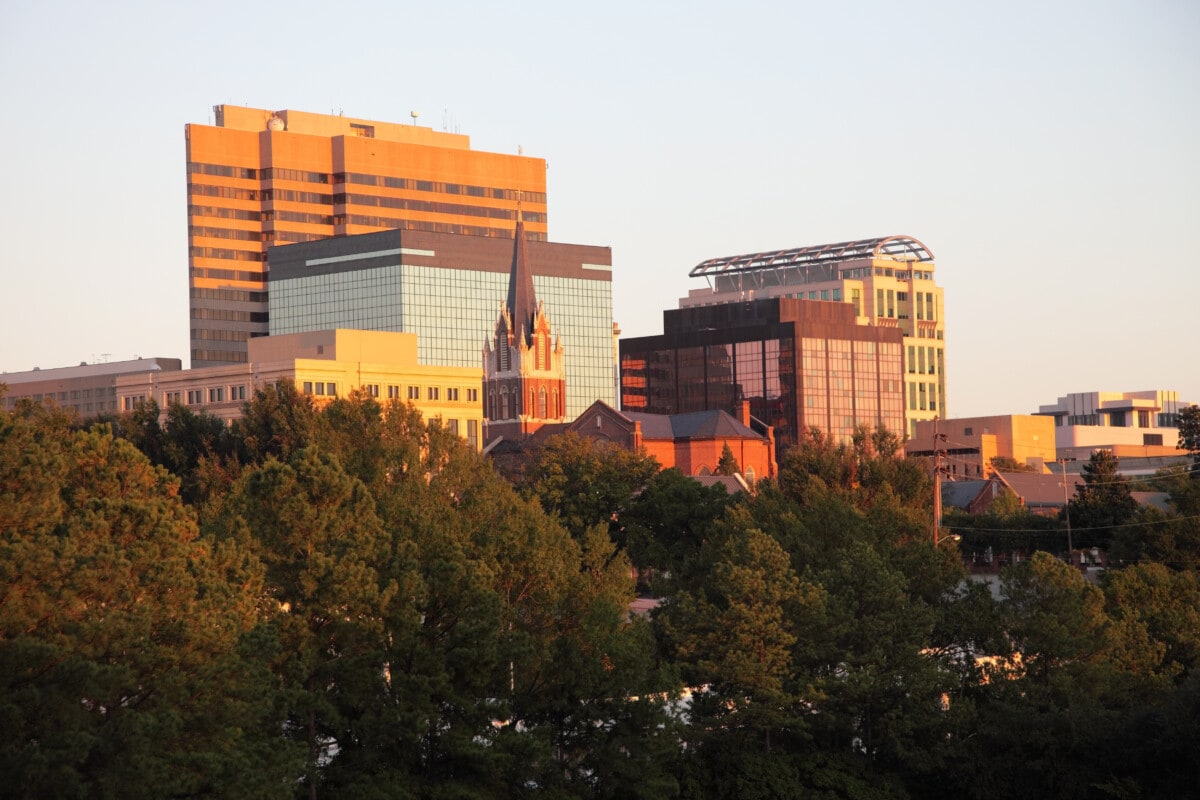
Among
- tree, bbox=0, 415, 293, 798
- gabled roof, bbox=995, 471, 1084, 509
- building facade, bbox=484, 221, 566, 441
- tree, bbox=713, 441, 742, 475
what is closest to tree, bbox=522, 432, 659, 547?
gabled roof, bbox=995, 471, 1084, 509

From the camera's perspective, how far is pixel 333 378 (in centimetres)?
16312

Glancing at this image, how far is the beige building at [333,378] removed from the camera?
162125mm

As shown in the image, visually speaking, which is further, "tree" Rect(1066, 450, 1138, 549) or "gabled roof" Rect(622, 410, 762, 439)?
"gabled roof" Rect(622, 410, 762, 439)

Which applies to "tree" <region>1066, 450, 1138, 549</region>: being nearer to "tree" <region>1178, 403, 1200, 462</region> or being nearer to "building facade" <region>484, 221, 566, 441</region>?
"tree" <region>1178, 403, 1200, 462</region>

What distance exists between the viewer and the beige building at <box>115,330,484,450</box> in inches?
6383

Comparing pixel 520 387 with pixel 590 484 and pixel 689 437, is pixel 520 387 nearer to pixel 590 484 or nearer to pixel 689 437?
A: pixel 689 437

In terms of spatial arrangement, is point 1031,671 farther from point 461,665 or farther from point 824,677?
point 461,665

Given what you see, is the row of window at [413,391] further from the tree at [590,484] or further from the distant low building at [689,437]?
the tree at [590,484]

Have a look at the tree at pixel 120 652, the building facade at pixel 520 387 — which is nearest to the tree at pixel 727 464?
the building facade at pixel 520 387

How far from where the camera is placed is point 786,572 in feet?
243

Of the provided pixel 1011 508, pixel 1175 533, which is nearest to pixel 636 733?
pixel 1175 533

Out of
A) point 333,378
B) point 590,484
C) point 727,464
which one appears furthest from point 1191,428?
point 333,378

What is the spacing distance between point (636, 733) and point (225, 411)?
107413 mm

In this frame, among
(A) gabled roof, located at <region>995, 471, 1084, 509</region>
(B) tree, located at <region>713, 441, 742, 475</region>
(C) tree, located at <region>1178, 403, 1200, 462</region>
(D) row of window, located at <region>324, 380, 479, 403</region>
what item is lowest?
(A) gabled roof, located at <region>995, 471, 1084, 509</region>
